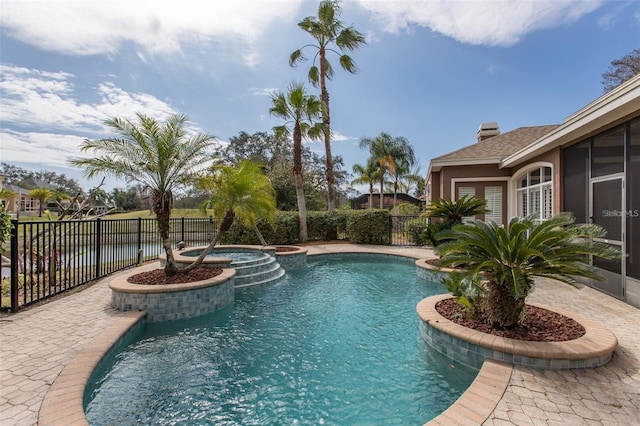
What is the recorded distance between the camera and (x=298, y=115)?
14062 millimetres

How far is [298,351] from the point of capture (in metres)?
4.07

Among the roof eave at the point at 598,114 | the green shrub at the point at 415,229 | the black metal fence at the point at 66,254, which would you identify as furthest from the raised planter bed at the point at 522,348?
the green shrub at the point at 415,229

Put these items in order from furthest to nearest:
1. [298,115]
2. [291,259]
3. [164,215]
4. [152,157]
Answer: [298,115]
[291,259]
[164,215]
[152,157]

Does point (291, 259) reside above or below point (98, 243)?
below

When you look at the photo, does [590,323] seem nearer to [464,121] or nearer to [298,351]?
[298,351]

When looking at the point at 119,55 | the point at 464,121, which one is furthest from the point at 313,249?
the point at 464,121

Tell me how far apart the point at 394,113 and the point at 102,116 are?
60.1 ft

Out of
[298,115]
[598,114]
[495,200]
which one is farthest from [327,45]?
[598,114]

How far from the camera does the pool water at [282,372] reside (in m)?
2.78

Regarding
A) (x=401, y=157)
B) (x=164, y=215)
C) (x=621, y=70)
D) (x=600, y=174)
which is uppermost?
(x=621, y=70)

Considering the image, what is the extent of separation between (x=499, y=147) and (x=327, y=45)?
418 inches

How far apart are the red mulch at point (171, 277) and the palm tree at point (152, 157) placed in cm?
22

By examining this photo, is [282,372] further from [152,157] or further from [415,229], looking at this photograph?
[415,229]

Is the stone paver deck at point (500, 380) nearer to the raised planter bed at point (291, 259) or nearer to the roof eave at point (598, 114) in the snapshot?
the roof eave at point (598, 114)
